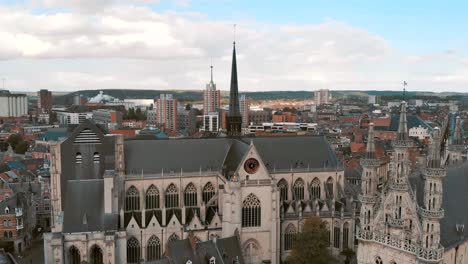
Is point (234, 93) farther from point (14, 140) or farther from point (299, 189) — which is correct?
point (14, 140)

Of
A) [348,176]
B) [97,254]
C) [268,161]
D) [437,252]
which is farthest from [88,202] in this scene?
[348,176]

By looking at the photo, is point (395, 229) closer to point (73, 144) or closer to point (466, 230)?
point (466, 230)

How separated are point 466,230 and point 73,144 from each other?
43.8 m

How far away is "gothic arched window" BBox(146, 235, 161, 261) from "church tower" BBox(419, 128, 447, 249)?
103ft

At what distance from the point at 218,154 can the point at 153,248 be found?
47.1ft

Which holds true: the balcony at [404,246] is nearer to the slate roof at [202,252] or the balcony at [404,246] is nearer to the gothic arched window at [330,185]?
the slate roof at [202,252]

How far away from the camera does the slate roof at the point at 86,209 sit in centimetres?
5428

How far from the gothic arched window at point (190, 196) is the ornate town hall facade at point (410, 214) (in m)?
24.0

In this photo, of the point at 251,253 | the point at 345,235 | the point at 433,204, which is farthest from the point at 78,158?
the point at 433,204

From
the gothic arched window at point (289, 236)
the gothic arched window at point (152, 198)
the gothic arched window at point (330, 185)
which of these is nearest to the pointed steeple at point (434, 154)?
the gothic arched window at point (289, 236)

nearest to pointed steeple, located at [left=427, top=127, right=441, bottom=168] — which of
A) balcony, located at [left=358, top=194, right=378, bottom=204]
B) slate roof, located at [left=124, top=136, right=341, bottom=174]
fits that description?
balcony, located at [left=358, top=194, right=378, bottom=204]

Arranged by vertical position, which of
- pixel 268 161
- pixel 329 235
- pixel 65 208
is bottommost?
pixel 329 235

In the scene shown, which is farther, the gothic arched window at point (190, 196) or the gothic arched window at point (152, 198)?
the gothic arched window at point (190, 196)

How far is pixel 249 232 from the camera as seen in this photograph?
58.2 m
